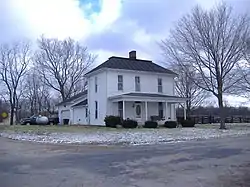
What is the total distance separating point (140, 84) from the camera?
3578 cm

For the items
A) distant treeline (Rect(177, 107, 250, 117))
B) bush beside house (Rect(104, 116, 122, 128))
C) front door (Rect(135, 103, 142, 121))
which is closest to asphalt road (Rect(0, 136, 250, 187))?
bush beside house (Rect(104, 116, 122, 128))

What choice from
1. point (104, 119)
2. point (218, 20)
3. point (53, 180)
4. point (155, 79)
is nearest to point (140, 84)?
point (155, 79)

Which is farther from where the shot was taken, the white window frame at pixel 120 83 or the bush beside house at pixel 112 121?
the white window frame at pixel 120 83

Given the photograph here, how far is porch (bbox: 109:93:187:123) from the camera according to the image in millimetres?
33219

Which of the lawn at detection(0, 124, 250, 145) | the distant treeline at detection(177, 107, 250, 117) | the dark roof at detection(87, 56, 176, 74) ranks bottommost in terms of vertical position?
the lawn at detection(0, 124, 250, 145)

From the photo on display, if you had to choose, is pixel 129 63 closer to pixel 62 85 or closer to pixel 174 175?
pixel 62 85

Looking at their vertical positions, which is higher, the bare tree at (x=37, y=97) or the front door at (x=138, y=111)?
the bare tree at (x=37, y=97)

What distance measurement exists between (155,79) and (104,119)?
7525 mm

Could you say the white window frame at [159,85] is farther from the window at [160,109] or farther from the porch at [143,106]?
the window at [160,109]

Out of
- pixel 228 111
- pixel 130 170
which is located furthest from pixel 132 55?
pixel 228 111

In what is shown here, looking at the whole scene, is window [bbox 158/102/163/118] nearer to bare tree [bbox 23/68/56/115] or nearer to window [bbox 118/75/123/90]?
window [bbox 118/75/123/90]

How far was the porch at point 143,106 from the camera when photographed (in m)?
33.2

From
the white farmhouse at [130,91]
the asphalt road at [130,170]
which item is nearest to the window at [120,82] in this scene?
the white farmhouse at [130,91]

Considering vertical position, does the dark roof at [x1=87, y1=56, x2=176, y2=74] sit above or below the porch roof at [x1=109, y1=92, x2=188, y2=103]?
above
